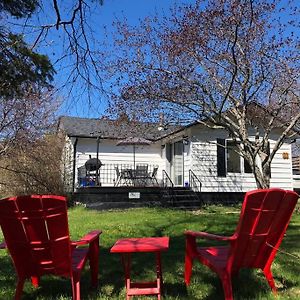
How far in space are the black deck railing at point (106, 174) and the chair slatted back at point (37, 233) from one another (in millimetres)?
13407

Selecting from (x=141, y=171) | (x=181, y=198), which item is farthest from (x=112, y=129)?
(x=181, y=198)

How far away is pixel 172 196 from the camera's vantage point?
15195 millimetres

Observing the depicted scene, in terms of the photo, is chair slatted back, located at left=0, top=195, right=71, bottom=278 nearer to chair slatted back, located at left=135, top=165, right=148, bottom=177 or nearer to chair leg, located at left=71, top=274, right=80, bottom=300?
chair leg, located at left=71, top=274, right=80, bottom=300

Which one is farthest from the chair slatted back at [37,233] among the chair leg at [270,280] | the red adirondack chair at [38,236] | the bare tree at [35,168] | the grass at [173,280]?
the bare tree at [35,168]

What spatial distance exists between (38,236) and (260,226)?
203 cm

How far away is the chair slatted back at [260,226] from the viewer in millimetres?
3701

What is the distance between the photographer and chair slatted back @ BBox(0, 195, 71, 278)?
3.60 metres

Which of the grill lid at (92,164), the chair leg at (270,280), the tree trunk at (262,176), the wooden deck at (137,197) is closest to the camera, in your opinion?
the chair leg at (270,280)

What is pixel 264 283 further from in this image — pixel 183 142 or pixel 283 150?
pixel 283 150

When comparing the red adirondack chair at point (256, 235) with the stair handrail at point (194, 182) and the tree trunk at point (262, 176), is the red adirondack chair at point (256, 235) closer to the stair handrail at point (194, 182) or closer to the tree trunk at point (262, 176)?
the tree trunk at point (262, 176)

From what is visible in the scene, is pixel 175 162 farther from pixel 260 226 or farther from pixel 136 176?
pixel 260 226

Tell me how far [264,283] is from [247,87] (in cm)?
768

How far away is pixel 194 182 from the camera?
16.4 meters

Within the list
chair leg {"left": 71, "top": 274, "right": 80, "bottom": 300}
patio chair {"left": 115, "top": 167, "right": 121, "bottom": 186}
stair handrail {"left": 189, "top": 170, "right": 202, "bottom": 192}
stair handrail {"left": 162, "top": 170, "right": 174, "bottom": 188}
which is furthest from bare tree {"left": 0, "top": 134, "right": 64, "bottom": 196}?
chair leg {"left": 71, "top": 274, "right": 80, "bottom": 300}
